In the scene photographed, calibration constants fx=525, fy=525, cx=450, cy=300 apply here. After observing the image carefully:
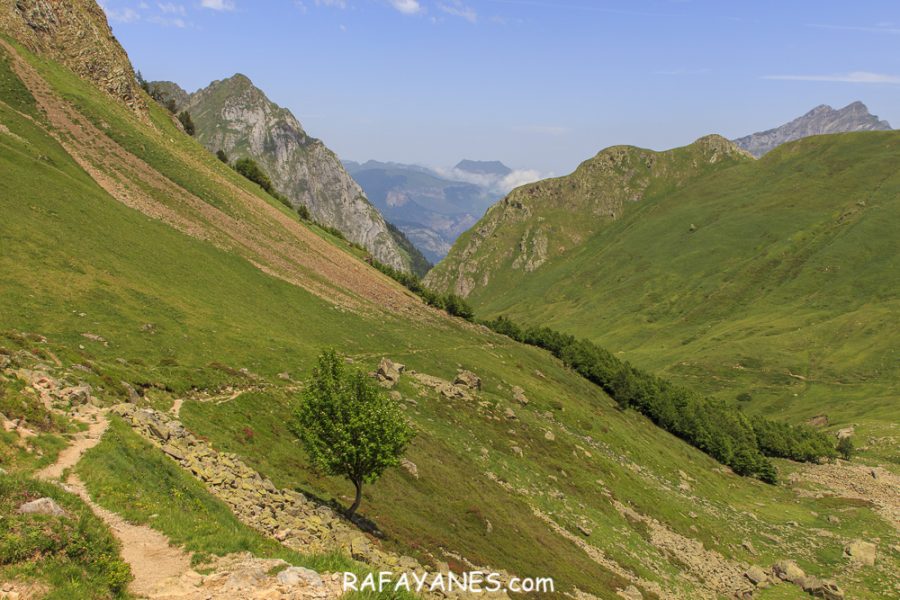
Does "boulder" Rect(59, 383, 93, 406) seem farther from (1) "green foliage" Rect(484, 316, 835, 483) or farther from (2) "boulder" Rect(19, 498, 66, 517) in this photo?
(1) "green foliage" Rect(484, 316, 835, 483)

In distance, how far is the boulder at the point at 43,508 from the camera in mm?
16575

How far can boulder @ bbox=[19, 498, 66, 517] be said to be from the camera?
16.6 m

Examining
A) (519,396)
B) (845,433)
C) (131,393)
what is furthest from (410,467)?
(845,433)

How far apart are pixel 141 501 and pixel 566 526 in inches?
1690

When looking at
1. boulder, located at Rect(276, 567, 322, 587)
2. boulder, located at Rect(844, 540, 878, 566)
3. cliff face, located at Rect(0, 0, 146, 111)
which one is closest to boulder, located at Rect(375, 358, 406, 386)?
boulder, located at Rect(276, 567, 322, 587)

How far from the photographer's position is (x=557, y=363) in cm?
11950

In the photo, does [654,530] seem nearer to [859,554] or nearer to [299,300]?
[859,554]

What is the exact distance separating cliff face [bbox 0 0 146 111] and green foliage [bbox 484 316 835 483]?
331 ft

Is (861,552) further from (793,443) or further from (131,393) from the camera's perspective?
(131,393)

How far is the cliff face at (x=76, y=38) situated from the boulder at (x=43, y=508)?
4686 inches

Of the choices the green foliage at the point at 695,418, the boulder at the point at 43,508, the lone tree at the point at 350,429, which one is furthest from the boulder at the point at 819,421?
the boulder at the point at 43,508

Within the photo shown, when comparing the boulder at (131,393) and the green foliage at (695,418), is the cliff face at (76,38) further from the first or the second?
the boulder at (131,393)

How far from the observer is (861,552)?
63375 mm

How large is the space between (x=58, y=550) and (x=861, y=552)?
8104cm
